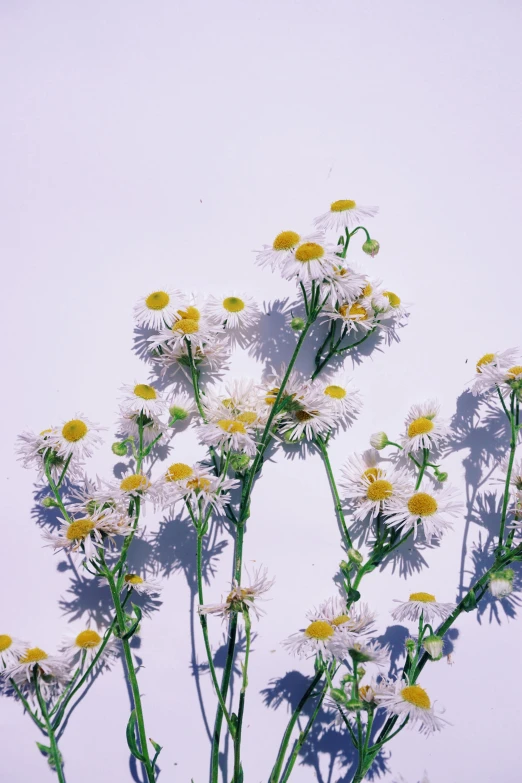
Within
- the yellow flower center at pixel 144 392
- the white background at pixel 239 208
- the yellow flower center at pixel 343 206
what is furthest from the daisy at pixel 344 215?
the yellow flower center at pixel 144 392

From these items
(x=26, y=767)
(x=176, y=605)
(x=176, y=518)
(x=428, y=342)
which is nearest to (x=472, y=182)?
(x=428, y=342)

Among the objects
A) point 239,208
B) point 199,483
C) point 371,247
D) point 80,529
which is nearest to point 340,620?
point 199,483

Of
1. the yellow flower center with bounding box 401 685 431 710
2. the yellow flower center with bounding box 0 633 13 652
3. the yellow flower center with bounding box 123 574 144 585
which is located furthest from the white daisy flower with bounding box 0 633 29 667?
the yellow flower center with bounding box 401 685 431 710

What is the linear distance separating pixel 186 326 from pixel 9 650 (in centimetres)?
65

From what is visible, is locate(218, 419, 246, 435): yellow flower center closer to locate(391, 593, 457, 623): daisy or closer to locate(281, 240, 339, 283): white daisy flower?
locate(281, 240, 339, 283): white daisy flower

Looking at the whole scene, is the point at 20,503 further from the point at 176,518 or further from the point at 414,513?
the point at 414,513

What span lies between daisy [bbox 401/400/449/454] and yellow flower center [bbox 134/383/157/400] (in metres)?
0.47

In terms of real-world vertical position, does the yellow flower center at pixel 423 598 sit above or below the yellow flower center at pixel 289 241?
below

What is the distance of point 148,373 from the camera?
122 centimetres

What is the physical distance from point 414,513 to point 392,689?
276 millimetres

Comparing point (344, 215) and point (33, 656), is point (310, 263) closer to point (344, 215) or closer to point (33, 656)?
point (344, 215)

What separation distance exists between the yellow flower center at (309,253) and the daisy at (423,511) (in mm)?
437

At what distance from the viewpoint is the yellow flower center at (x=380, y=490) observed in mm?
1096

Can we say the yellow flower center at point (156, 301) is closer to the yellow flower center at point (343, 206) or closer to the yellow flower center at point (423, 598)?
the yellow flower center at point (343, 206)
